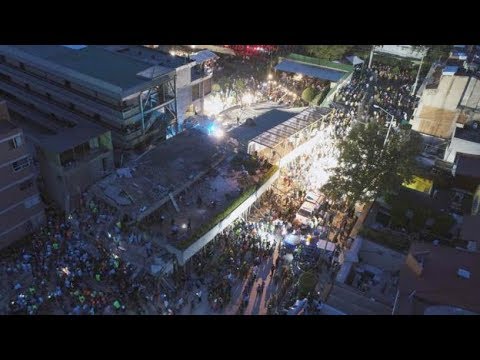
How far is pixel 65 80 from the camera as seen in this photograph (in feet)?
106

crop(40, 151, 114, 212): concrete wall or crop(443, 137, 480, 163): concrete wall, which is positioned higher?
crop(443, 137, 480, 163): concrete wall

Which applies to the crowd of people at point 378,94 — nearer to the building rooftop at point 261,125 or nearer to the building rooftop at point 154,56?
the building rooftop at point 261,125

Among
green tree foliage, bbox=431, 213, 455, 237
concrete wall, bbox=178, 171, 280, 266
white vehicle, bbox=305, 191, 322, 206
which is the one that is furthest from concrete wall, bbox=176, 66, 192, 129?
green tree foliage, bbox=431, 213, 455, 237

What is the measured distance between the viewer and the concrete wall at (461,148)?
102 ft

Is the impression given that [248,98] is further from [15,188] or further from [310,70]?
[15,188]

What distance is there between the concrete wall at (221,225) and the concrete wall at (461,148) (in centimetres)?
1516

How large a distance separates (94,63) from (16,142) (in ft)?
41.1

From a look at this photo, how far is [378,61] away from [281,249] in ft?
117

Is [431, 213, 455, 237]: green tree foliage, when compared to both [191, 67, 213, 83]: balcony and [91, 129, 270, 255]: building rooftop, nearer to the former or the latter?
[91, 129, 270, 255]: building rooftop

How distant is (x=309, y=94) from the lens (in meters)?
43.1

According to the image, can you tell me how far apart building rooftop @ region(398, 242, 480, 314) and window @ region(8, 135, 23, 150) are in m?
22.5

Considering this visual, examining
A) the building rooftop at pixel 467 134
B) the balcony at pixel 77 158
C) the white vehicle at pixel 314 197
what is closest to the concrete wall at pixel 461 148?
the building rooftop at pixel 467 134

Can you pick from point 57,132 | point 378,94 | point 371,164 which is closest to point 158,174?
point 57,132

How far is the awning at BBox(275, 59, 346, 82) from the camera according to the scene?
44938 mm
